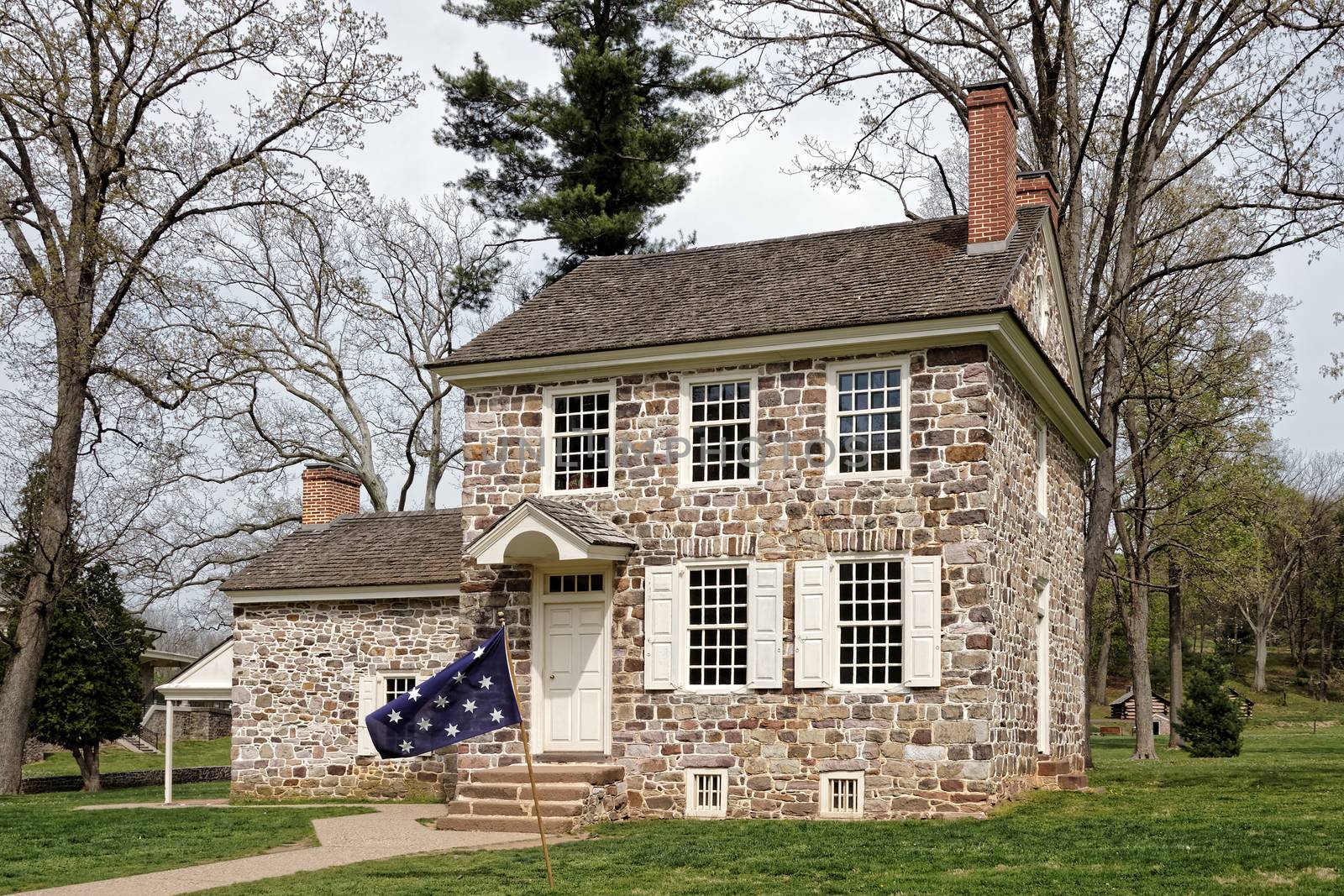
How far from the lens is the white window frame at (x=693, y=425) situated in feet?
53.8

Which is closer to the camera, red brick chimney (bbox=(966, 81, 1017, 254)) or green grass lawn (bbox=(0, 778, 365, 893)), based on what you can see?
green grass lawn (bbox=(0, 778, 365, 893))

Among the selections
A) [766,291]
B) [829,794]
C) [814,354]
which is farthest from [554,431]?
[829,794]

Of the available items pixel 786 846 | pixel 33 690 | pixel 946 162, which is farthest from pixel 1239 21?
pixel 33 690

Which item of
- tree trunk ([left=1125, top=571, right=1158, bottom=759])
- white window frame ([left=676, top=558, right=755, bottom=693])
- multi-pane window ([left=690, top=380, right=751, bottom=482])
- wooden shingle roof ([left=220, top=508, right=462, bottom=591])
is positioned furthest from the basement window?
tree trunk ([left=1125, top=571, right=1158, bottom=759])

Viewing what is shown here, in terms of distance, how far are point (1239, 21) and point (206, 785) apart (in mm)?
23397

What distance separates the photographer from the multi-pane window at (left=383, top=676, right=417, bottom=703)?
2038cm

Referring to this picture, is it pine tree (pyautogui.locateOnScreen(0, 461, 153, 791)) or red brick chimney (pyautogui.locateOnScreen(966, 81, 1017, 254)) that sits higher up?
red brick chimney (pyautogui.locateOnScreen(966, 81, 1017, 254))

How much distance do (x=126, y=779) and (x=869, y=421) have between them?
68.5ft

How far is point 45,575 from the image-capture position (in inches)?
925

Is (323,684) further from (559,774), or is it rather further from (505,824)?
(505,824)

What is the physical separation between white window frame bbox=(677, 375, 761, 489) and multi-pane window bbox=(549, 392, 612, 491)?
101 centimetres

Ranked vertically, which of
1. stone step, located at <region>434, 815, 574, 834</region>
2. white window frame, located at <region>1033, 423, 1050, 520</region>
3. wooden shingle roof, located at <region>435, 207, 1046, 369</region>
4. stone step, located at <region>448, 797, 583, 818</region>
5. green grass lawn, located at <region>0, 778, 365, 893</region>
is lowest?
green grass lawn, located at <region>0, 778, 365, 893</region>

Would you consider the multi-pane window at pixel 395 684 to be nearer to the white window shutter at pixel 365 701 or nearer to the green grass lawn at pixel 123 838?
the white window shutter at pixel 365 701

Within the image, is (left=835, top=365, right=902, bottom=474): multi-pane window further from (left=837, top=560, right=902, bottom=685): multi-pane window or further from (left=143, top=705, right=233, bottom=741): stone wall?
(left=143, top=705, right=233, bottom=741): stone wall
